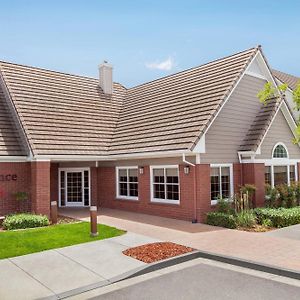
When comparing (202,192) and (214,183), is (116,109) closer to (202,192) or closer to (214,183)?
(214,183)

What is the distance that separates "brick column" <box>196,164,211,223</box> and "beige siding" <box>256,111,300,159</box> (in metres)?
3.46

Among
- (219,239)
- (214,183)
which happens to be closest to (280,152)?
(214,183)

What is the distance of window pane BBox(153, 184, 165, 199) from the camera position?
1619 cm

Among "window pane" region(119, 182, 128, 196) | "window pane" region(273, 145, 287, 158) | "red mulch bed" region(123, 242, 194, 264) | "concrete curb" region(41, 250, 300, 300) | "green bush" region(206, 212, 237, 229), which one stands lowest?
"concrete curb" region(41, 250, 300, 300)

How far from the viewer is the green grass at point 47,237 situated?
1055 centimetres

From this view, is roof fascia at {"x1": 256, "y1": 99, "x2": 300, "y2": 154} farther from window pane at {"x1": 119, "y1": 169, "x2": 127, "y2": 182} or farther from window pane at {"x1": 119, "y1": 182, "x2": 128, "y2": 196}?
window pane at {"x1": 119, "y1": 182, "x2": 128, "y2": 196}

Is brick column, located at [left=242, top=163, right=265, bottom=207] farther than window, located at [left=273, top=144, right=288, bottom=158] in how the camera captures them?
No

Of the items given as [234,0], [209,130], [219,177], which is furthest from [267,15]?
[219,177]

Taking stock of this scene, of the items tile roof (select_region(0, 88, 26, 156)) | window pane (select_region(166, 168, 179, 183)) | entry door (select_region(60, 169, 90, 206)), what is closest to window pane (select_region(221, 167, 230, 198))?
window pane (select_region(166, 168, 179, 183))

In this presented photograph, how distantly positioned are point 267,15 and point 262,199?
9253 mm

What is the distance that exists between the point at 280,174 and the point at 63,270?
43.1ft

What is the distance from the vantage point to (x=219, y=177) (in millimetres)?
15602

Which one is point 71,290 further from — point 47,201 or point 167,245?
point 47,201

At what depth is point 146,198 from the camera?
55.4ft
